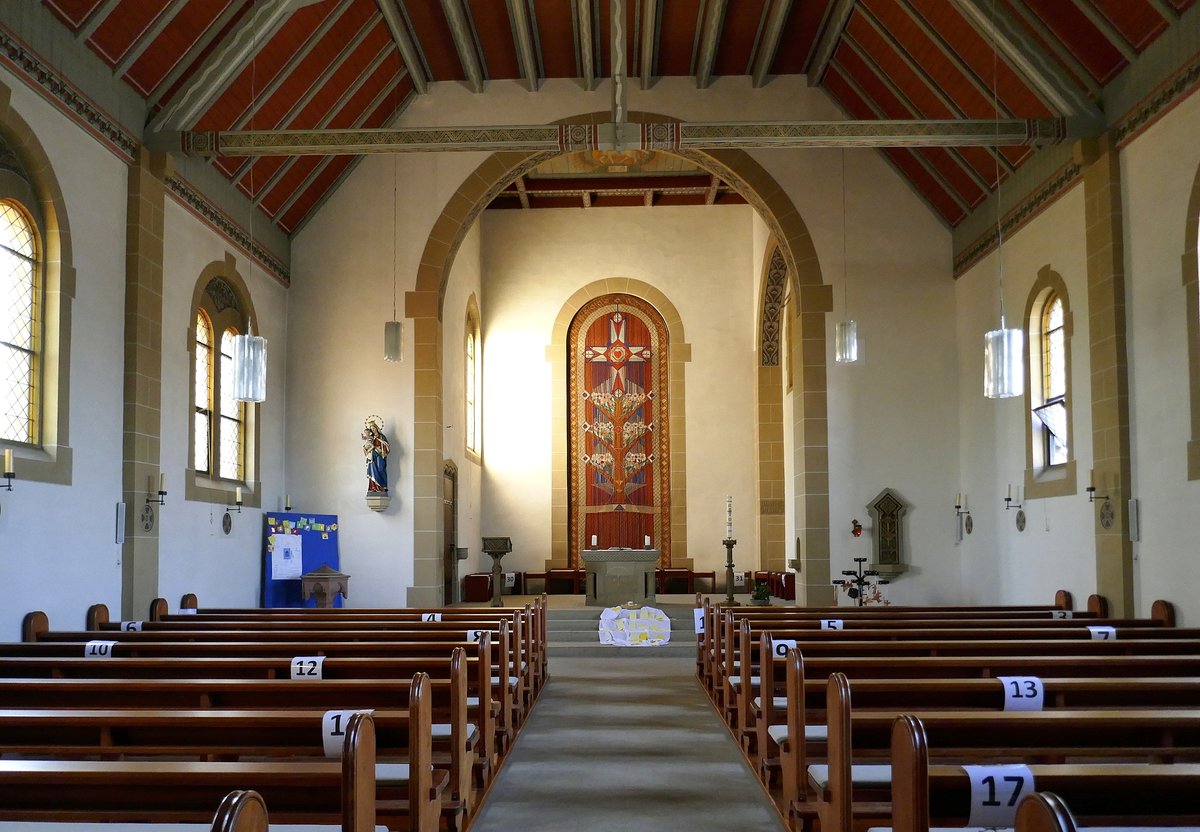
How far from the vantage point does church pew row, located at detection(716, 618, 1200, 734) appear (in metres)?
5.80

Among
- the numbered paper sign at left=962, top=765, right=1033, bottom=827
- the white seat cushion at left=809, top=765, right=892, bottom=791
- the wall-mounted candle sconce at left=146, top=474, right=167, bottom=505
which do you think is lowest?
the white seat cushion at left=809, top=765, right=892, bottom=791

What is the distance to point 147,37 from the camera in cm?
845

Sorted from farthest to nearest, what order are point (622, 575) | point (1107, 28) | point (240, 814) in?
point (622, 575) → point (1107, 28) → point (240, 814)

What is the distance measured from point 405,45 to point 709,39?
322 centimetres

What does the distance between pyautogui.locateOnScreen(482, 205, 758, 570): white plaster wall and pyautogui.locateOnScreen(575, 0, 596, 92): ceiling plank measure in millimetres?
5037

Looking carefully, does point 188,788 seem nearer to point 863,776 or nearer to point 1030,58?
Result: point 863,776

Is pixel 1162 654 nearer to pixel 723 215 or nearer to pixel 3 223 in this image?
pixel 3 223

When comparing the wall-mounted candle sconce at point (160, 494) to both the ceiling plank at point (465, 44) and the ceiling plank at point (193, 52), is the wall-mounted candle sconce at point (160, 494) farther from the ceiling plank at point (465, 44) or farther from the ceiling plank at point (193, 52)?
the ceiling plank at point (465, 44)

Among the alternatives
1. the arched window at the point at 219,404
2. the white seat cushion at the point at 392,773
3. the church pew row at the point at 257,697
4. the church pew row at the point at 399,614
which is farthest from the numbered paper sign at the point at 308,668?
the arched window at the point at 219,404

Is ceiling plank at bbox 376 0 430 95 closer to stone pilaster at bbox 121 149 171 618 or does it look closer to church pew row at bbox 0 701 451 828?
stone pilaster at bbox 121 149 171 618

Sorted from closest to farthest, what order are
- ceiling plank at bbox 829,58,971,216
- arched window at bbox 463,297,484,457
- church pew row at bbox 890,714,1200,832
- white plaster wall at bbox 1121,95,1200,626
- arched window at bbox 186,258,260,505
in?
1. church pew row at bbox 890,714,1200,832
2. white plaster wall at bbox 1121,95,1200,626
3. arched window at bbox 186,258,260,505
4. ceiling plank at bbox 829,58,971,216
5. arched window at bbox 463,297,484,457

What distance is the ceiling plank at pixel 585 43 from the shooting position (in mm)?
10805

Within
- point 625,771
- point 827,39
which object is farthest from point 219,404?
point 827,39

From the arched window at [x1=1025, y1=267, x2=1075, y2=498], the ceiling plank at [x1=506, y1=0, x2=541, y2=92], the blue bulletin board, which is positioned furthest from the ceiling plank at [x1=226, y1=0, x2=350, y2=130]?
the arched window at [x1=1025, y1=267, x2=1075, y2=498]
